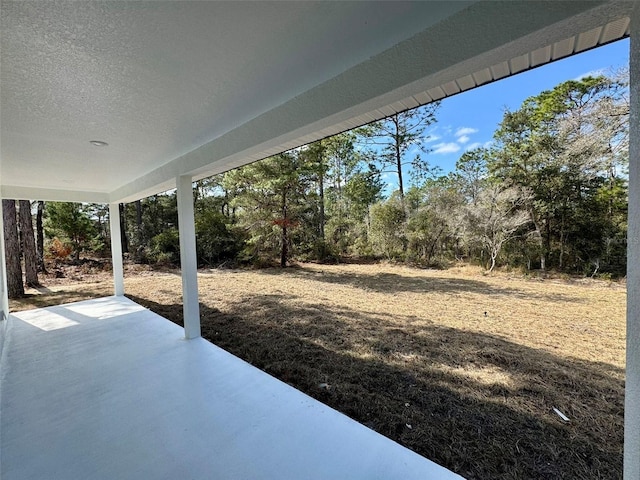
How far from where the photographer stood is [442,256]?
9.64 metres

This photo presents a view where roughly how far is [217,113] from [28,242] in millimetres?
8848

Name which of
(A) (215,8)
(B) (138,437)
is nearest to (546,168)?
(A) (215,8)

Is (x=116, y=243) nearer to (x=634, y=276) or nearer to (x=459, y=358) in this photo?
(x=459, y=358)

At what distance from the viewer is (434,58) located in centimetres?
119

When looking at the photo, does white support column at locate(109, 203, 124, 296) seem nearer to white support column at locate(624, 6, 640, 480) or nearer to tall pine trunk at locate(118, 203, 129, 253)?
white support column at locate(624, 6, 640, 480)

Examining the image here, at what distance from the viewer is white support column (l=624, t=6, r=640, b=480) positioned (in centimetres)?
87

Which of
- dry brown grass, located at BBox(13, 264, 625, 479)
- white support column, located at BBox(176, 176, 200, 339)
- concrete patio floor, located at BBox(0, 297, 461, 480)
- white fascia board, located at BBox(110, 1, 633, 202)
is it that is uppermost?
white fascia board, located at BBox(110, 1, 633, 202)

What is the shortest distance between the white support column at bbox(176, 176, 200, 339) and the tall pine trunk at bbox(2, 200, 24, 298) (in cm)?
622

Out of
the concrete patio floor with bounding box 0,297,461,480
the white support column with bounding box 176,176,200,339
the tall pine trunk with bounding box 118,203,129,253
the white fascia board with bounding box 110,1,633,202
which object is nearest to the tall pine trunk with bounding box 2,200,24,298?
the concrete patio floor with bounding box 0,297,461,480

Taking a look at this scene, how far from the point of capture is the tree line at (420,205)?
21.5 ft

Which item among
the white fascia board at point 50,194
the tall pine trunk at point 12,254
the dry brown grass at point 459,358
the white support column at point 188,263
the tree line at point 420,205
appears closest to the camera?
the dry brown grass at point 459,358

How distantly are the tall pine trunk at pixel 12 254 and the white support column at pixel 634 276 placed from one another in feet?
32.5

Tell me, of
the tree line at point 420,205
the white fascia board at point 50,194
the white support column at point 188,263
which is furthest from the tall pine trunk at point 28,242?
the white support column at point 188,263

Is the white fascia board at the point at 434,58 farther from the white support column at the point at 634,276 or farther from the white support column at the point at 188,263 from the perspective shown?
the white support column at the point at 188,263
